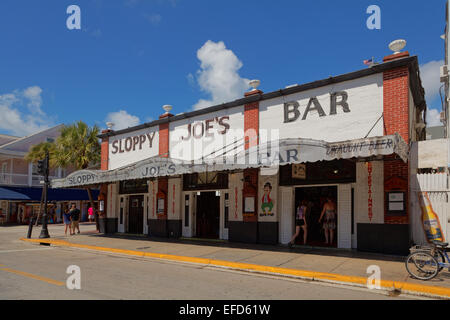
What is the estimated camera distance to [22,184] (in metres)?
32.3

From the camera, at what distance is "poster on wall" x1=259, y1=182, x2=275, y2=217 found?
1356cm

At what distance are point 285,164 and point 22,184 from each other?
29.5 meters

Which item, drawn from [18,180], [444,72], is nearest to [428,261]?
[444,72]

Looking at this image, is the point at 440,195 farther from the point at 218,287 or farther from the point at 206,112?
the point at 206,112

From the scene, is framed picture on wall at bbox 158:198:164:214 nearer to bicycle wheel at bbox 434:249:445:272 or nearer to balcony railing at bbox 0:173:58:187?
bicycle wheel at bbox 434:249:445:272

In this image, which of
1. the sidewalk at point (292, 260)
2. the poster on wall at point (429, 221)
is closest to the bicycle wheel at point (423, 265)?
the sidewalk at point (292, 260)

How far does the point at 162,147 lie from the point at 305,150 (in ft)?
30.8

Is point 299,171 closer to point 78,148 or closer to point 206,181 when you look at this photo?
point 206,181

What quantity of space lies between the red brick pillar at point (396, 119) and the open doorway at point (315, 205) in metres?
2.51

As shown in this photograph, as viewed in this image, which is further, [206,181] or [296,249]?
[206,181]

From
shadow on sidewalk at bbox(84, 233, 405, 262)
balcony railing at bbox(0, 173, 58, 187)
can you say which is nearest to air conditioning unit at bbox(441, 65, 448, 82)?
shadow on sidewalk at bbox(84, 233, 405, 262)
